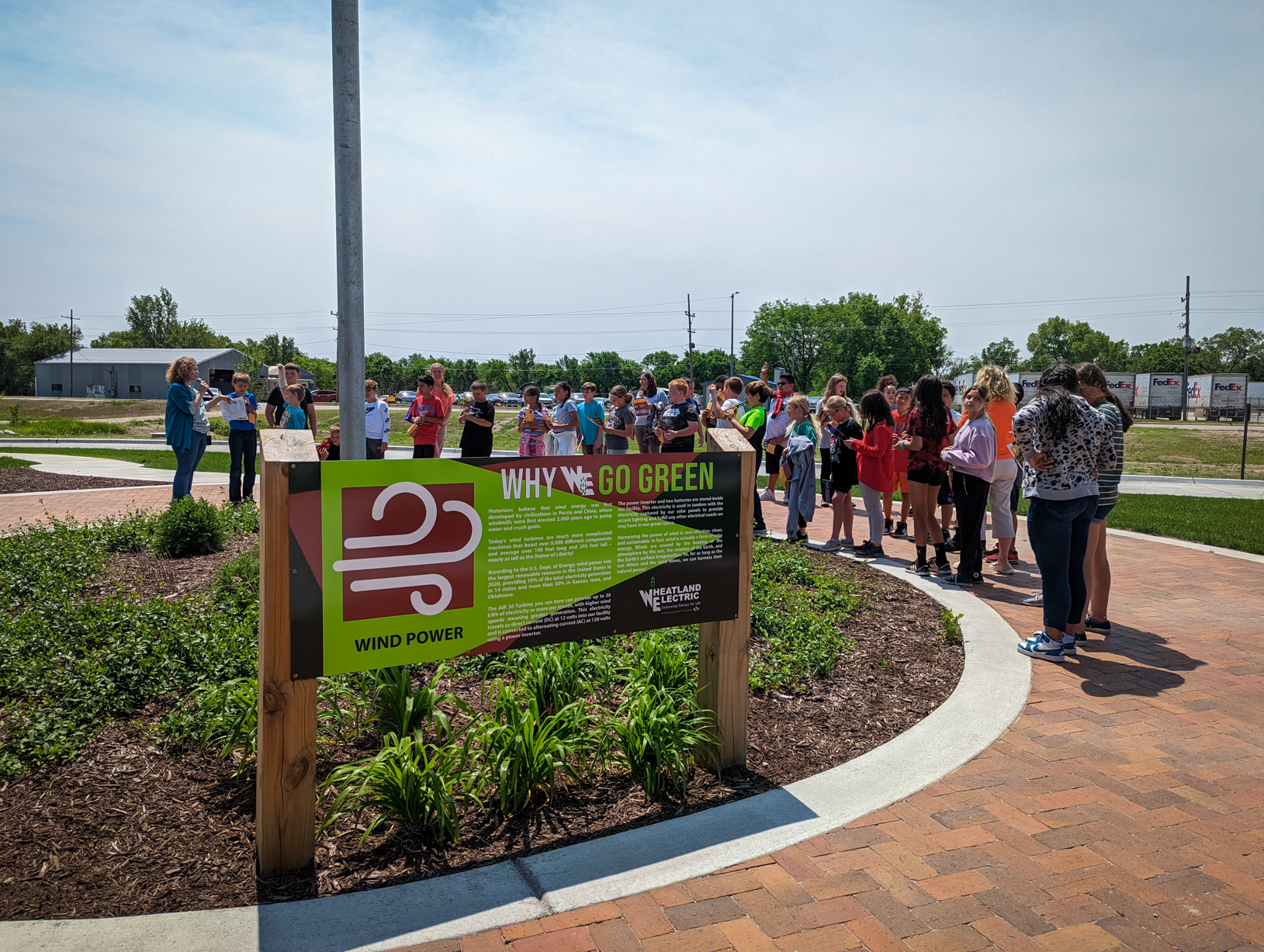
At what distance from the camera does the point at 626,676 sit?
4.45 meters

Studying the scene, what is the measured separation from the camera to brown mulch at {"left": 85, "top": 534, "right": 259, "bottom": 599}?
20.1 feet

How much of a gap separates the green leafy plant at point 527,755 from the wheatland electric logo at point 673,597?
1.99ft

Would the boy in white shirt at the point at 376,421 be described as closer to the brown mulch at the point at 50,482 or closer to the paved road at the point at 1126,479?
the paved road at the point at 1126,479

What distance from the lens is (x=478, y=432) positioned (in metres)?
11.3

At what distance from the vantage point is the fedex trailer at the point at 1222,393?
56.8m

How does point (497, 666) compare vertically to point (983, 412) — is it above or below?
below

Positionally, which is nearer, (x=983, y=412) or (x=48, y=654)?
(x=48, y=654)

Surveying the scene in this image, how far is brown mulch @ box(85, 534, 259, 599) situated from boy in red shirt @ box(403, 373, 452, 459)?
148 inches

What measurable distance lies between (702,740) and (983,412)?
4.93 metres

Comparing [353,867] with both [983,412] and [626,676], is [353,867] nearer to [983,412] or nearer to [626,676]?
[626,676]

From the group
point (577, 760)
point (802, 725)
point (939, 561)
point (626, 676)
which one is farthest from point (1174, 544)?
point (577, 760)

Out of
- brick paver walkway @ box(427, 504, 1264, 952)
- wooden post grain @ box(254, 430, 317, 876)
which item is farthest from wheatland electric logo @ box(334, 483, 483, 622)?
brick paver walkway @ box(427, 504, 1264, 952)

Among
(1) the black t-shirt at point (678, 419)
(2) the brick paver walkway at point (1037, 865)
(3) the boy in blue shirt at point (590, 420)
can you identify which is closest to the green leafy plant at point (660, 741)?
(2) the brick paver walkway at point (1037, 865)

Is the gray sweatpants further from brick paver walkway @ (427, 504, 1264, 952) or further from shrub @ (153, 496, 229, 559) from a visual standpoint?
shrub @ (153, 496, 229, 559)
